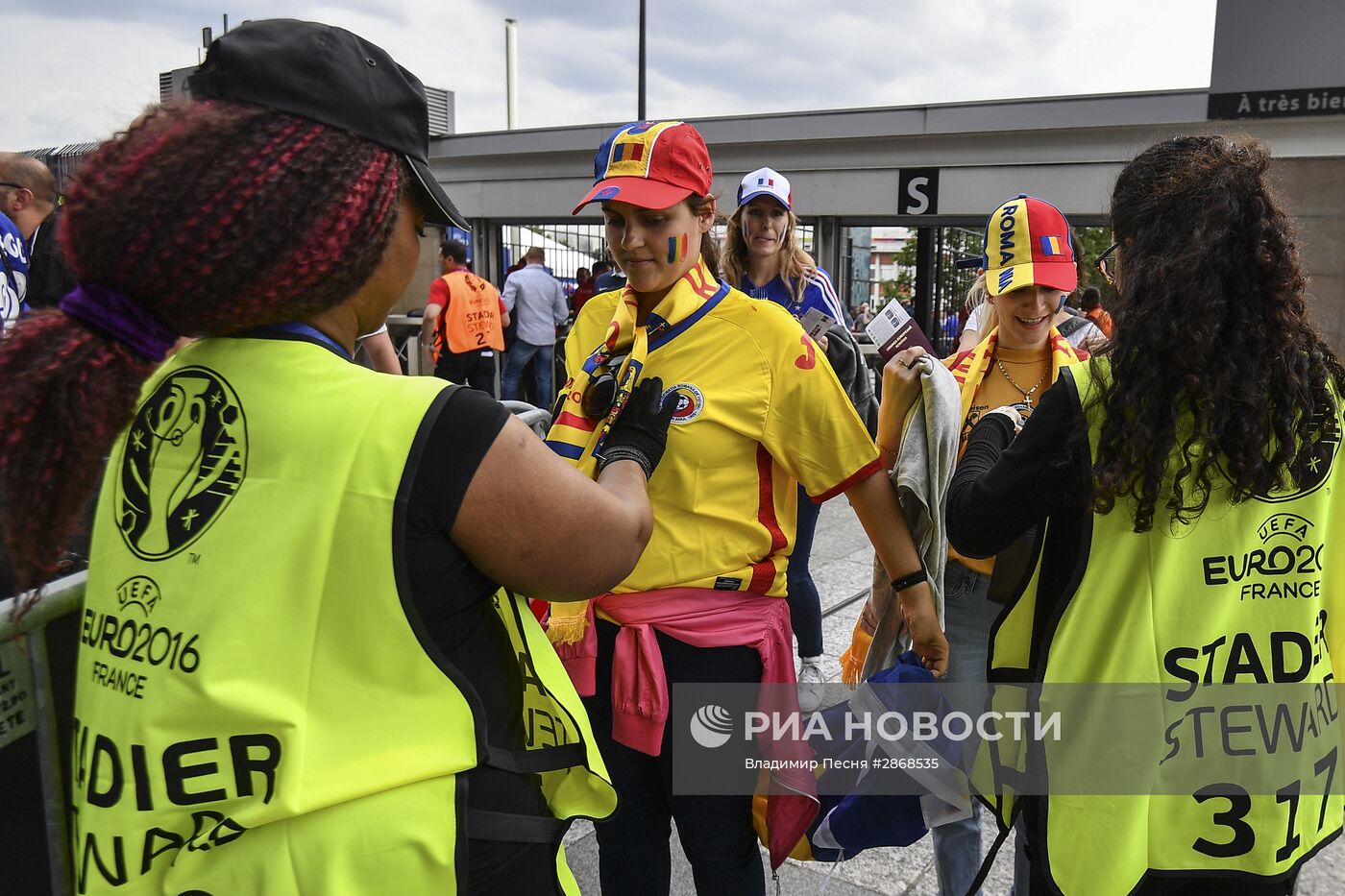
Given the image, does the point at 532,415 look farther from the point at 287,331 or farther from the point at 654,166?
the point at 287,331

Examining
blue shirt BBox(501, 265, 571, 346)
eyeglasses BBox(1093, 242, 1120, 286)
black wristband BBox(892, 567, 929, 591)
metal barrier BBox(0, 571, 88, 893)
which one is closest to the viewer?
metal barrier BBox(0, 571, 88, 893)

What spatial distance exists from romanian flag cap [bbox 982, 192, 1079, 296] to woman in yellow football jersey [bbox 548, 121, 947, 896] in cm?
75

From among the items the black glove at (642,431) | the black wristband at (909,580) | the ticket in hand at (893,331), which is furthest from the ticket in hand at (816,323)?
the black glove at (642,431)

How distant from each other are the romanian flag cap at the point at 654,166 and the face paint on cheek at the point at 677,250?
8 cm

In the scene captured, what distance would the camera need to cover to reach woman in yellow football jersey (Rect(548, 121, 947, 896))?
2.00 m

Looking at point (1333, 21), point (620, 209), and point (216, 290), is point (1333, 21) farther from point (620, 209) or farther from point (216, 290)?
point (216, 290)

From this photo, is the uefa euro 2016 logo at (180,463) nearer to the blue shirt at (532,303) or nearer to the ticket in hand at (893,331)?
the ticket in hand at (893,331)

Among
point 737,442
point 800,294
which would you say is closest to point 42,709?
point 737,442

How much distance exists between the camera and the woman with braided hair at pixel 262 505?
3.43ft

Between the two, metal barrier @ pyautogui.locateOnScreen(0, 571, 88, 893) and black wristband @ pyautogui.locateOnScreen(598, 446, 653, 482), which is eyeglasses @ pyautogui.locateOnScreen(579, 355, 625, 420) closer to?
black wristband @ pyautogui.locateOnScreen(598, 446, 653, 482)

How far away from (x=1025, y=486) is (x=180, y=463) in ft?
4.05

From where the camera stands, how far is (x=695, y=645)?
2025 mm

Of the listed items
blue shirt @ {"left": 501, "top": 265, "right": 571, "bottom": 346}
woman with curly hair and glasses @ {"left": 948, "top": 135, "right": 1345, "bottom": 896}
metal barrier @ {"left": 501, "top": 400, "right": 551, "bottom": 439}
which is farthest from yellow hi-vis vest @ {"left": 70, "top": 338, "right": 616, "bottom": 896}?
blue shirt @ {"left": 501, "top": 265, "right": 571, "bottom": 346}

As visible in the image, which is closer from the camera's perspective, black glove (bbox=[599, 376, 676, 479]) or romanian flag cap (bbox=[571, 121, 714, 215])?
black glove (bbox=[599, 376, 676, 479])
